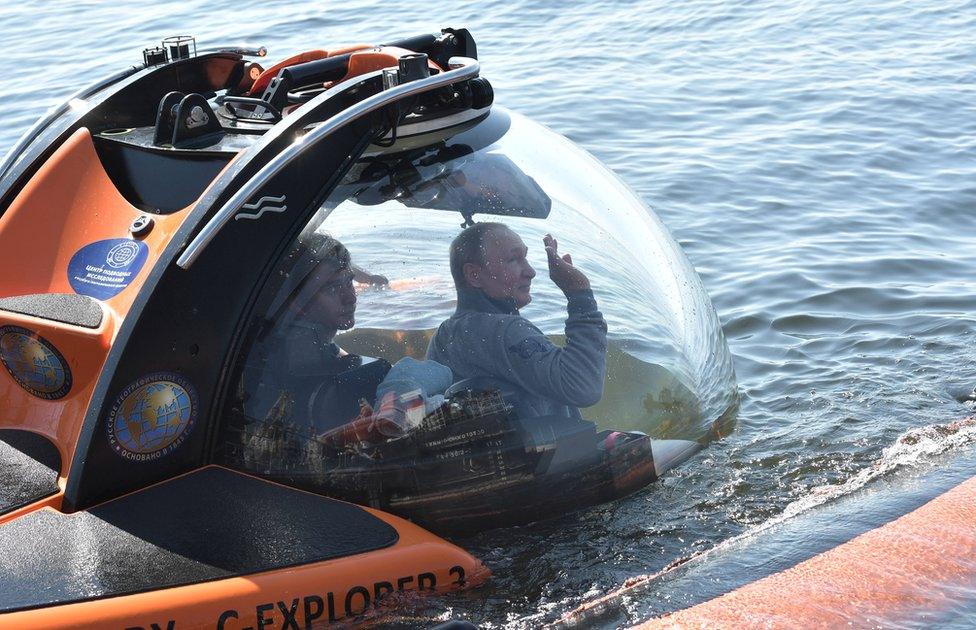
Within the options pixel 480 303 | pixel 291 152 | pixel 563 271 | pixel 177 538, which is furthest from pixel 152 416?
pixel 563 271

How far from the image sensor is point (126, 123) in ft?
12.9

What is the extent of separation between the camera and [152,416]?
10.6 ft

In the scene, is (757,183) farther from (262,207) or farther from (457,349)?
(262,207)

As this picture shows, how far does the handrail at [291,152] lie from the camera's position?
118 inches

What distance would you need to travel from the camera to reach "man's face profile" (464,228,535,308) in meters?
3.52

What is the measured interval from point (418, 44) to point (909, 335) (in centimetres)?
271

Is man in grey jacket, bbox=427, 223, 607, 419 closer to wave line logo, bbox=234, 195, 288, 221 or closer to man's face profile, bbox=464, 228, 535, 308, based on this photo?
man's face profile, bbox=464, 228, 535, 308

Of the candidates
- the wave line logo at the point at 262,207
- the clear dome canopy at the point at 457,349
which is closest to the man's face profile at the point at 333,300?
the clear dome canopy at the point at 457,349

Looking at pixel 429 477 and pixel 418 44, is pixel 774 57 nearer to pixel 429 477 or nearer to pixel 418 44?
pixel 418 44

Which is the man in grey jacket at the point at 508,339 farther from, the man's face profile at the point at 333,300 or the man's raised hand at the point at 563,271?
the man's face profile at the point at 333,300

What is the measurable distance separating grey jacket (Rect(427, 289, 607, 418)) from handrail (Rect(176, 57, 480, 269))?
0.60 metres

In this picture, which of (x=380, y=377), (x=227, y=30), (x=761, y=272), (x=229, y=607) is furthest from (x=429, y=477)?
(x=227, y=30)

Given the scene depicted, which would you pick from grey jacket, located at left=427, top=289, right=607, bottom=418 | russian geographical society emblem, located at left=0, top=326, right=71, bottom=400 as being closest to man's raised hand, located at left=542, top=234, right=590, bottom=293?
grey jacket, located at left=427, top=289, right=607, bottom=418

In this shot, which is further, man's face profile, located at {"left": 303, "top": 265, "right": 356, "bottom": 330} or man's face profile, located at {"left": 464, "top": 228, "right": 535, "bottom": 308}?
man's face profile, located at {"left": 464, "top": 228, "right": 535, "bottom": 308}
